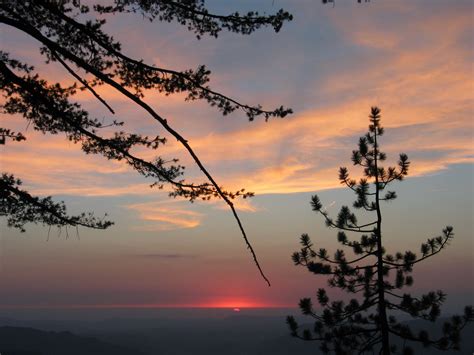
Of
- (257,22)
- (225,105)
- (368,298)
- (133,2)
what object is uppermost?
(133,2)

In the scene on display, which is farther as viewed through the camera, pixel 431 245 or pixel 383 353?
pixel 431 245

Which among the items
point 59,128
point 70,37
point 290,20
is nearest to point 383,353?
point 290,20

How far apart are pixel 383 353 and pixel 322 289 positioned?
7.93ft

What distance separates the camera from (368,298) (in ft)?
38.6

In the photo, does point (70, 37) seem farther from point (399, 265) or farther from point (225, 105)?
point (399, 265)

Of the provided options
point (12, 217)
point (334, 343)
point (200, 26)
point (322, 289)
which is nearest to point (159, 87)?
point (200, 26)

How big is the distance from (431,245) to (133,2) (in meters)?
8.83

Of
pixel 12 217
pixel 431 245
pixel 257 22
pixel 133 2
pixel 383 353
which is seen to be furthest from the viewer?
pixel 431 245

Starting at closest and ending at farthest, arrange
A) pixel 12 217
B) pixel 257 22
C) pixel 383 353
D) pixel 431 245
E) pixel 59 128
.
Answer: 1. pixel 257 22
2. pixel 59 128
3. pixel 12 217
4. pixel 383 353
5. pixel 431 245

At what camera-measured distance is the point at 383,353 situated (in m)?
10.1

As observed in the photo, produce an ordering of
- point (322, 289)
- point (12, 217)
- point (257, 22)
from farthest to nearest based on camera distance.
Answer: point (322, 289)
point (12, 217)
point (257, 22)

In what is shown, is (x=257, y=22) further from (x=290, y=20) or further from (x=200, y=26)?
(x=200, y=26)

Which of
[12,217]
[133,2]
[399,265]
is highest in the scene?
[133,2]

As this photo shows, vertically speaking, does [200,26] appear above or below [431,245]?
above
